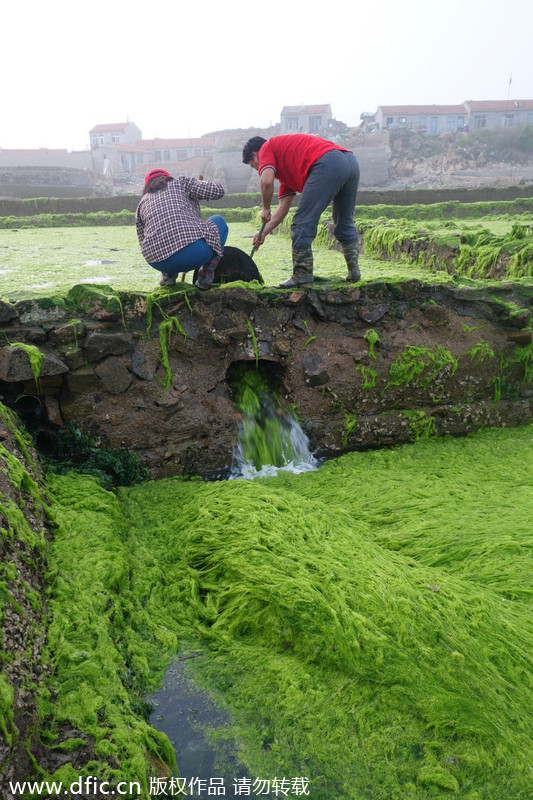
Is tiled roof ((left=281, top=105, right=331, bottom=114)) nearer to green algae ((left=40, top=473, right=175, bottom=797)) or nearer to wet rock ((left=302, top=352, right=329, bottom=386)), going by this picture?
wet rock ((left=302, top=352, right=329, bottom=386))

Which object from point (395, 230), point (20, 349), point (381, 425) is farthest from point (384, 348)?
point (395, 230)

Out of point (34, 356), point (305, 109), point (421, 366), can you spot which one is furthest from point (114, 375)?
point (305, 109)

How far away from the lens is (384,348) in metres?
4.30

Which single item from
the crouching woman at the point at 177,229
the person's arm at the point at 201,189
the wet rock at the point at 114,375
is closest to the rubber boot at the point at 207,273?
the crouching woman at the point at 177,229

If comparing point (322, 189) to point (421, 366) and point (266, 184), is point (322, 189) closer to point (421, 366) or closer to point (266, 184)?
point (266, 184)

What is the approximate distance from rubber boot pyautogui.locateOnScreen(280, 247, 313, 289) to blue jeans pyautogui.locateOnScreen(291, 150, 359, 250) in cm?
4

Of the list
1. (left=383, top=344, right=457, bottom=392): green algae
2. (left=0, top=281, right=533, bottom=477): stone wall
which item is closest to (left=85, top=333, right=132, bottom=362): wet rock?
(left=0, top=281, right=533, bottom=477): stone wall

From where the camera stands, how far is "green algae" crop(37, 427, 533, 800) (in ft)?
6.49

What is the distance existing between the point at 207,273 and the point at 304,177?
1.03 m

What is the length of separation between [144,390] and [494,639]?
8.43 ft

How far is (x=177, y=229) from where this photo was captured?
12.5ft

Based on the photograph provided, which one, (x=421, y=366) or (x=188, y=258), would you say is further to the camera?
(x=421, y=366)

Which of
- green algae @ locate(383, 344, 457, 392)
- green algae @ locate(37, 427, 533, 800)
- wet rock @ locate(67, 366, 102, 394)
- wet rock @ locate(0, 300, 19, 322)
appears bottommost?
green algae @ locate(37, 427, 533, 800)

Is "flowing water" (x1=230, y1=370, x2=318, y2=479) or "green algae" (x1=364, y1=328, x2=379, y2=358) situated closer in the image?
"flowing water" (x1=230, y1=370, x2=318, y2=479)
